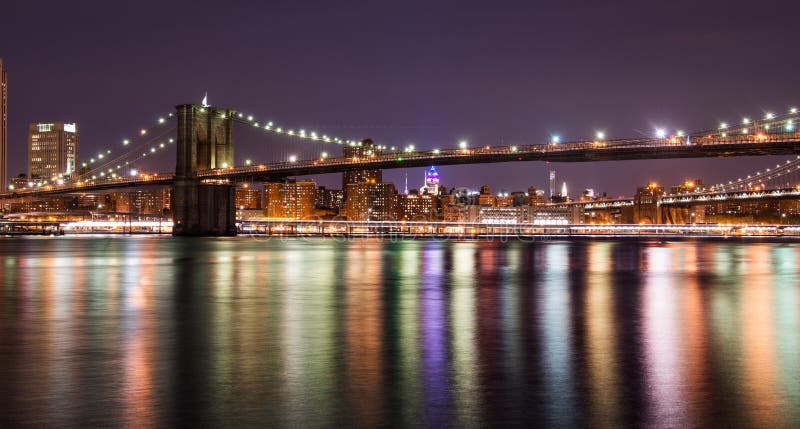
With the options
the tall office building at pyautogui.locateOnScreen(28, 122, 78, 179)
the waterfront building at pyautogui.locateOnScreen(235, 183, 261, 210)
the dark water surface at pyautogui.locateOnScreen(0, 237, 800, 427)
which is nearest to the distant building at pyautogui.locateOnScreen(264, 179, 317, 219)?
the waterfront building at pyautogui.locateOnScreen(235, 183, 261, 210)

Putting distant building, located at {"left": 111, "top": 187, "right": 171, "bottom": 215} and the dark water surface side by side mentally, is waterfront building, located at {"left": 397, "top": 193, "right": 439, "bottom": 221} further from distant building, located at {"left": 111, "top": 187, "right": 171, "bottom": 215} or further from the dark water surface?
the dark water surface

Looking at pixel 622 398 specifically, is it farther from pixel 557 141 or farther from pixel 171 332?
pixel 557 141

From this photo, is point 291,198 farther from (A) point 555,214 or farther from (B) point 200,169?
(B) point 200,169

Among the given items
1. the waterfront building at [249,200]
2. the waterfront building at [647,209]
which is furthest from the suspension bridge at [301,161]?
the waterfront building at [249,200]

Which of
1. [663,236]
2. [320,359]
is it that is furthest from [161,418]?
[663,236]

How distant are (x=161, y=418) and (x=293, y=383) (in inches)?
55.8

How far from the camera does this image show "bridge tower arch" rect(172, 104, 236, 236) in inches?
2608

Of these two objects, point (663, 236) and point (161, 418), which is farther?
point (663, 236)

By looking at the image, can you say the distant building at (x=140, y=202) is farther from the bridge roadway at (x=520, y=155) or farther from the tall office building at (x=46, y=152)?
the bridge roadway at (x=520, y=155)

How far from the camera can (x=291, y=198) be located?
15325 centimetres

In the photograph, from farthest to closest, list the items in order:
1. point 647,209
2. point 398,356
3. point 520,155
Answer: point 647,209
point 520,155
point 398,356

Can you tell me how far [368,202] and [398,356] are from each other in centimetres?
13572

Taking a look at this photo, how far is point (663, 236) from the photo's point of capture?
72.2 meters

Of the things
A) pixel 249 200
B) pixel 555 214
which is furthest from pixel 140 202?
pixel 555 214
